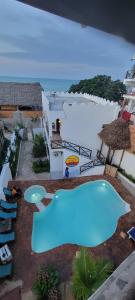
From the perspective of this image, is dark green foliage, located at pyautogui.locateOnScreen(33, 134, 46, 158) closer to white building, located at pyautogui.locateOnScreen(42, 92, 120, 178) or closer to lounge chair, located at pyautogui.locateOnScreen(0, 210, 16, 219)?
white building, located at pyautogui.locateOnScreen(42, 92, 120, 178)

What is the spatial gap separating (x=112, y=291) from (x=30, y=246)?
28.7 feet

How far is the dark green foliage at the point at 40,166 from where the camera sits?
1474cm

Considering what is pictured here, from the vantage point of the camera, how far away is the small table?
25.4ft

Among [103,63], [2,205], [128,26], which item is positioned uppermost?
[128,26]

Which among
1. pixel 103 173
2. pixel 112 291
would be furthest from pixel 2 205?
pixel 112 291

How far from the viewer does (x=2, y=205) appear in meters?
10.3

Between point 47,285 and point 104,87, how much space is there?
115ft

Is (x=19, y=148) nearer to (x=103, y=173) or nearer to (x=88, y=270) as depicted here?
(x=103, y=173)

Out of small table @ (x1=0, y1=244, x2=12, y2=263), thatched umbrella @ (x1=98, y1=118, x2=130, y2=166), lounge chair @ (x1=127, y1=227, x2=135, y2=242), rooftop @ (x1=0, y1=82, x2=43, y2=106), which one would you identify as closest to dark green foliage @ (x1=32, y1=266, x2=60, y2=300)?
small table @ (x1=0, y1=244, x2=12, y2=263)

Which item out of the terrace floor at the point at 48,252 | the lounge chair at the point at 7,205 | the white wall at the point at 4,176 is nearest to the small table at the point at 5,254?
the terrace floor at the point at 48,252

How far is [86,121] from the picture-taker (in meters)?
14.0

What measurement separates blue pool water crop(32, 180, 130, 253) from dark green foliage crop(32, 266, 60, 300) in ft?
5.47

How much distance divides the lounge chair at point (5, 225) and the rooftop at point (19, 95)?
21.8m

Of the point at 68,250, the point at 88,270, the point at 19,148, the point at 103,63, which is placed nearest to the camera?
the point at 103,63
